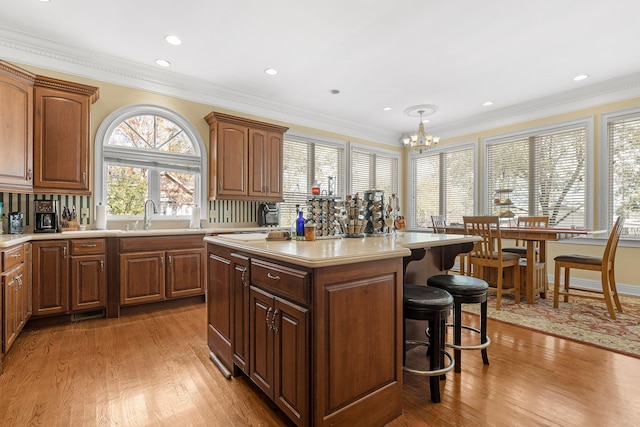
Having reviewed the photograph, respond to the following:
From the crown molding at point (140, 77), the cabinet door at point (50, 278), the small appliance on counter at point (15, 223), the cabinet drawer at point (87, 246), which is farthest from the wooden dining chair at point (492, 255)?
the small appliance on counter at point (15, 223)

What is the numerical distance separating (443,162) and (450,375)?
5.13m

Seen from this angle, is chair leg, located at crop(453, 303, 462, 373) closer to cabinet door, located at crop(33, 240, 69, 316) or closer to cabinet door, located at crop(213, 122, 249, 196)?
cabinet door, located at crop(213, 122, 249, 196)

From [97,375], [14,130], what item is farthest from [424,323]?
[14,130]

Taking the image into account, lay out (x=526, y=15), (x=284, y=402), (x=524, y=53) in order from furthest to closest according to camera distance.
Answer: (x=524, y=53), (x=526, y=15), (x=284, y=402)

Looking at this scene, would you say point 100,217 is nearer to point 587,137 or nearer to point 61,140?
point 61,140

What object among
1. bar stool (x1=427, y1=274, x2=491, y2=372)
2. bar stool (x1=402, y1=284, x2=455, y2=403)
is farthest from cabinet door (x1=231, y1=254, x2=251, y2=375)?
bar stool (x1=427, y1=274, x2=491, y2=372)

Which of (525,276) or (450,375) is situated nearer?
(450,375)

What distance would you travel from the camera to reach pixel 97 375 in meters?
2.14

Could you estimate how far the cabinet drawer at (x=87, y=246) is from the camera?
3.10 metres

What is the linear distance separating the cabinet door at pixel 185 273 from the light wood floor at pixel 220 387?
34.9 inches

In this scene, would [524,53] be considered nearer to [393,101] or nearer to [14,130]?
[393,101]

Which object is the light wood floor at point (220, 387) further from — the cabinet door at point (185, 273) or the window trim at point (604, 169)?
the window trim at point (604, 169)

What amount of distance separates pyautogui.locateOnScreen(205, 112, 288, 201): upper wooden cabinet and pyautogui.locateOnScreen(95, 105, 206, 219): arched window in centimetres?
29

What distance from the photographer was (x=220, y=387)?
78.0 inches
